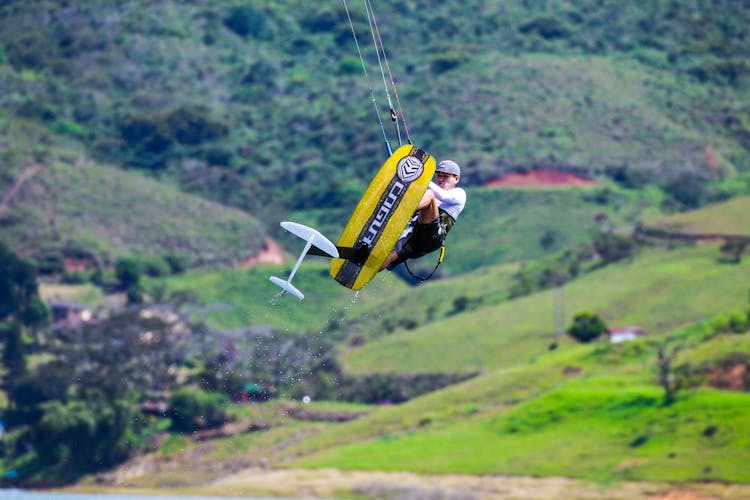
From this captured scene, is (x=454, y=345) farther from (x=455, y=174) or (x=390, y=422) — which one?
(x=455, y=174)

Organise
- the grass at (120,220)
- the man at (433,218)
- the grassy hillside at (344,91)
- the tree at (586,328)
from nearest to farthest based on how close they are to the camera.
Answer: the man at (433,218)
the tree at (586,328)
the grass at (120,220)
the grassy hillside at (344,91)

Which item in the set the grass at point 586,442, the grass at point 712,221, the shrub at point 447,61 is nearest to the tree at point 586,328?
the grass at point 586,442

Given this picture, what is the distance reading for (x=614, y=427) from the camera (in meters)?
49.5

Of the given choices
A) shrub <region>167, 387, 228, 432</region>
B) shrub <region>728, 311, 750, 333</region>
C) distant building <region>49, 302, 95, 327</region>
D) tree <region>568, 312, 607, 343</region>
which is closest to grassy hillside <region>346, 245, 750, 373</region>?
tree <region>568, 312, 607, 343</region>

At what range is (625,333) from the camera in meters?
62.1

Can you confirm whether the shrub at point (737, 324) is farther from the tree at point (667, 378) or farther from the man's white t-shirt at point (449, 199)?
the man's white t-shirt at point (449, 199)

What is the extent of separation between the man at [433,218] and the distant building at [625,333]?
45.5 meters

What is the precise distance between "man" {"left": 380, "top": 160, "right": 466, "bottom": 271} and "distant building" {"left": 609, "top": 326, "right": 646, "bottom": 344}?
149 feet

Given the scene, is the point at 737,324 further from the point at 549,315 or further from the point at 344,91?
the point at 344,91

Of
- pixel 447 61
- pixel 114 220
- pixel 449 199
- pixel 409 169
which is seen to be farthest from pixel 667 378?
pixel 447 61

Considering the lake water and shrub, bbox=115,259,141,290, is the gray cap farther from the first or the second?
shrub, bbox=115,259,141,290

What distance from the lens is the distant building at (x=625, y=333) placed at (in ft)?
201

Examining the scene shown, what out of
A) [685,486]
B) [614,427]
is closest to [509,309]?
[614,427]

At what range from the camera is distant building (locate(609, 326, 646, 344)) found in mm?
61359
